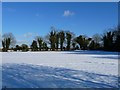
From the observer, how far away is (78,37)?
62.6 m

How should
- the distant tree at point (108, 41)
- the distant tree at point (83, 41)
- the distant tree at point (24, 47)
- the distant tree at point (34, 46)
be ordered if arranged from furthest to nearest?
the distant tree at point (83, 41), the distant tree at point (34, 46), the distant tree at point (24, 47), the distant tree at point (108, 41)

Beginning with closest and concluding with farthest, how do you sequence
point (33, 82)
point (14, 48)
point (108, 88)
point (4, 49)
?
point (108, 88) < point (33, 82) < point (4, 49) < point (14, 48)

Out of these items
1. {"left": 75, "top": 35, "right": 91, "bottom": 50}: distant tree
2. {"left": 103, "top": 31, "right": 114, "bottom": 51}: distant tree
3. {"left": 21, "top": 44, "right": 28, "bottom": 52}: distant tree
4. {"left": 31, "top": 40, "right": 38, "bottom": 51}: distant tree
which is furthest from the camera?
{"left": 75, "top": 35, "right": 91, "bottom": 50}: distant tree

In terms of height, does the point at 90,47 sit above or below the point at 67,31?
below

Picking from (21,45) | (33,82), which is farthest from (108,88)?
(21,45)

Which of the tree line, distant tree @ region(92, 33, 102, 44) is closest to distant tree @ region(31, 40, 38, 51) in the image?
the tree line

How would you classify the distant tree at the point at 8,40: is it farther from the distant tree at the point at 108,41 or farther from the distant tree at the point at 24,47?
the distant tree at the point at 108,41

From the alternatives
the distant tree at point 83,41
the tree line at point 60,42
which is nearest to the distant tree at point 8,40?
the tree line at point 60,42

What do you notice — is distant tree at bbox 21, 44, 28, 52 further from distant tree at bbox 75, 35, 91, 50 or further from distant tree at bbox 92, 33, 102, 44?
distant tree at bbox 92, 33, 102, 44

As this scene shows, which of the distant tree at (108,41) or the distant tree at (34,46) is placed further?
the distant tree at (34,46)

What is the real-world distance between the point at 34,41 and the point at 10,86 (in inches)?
2157

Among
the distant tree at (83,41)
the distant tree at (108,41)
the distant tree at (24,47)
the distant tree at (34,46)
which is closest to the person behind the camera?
the distant tree at (108,41)

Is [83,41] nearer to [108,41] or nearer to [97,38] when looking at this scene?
[97,38]

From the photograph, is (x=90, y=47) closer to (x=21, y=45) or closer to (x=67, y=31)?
(x=67, y=31)
